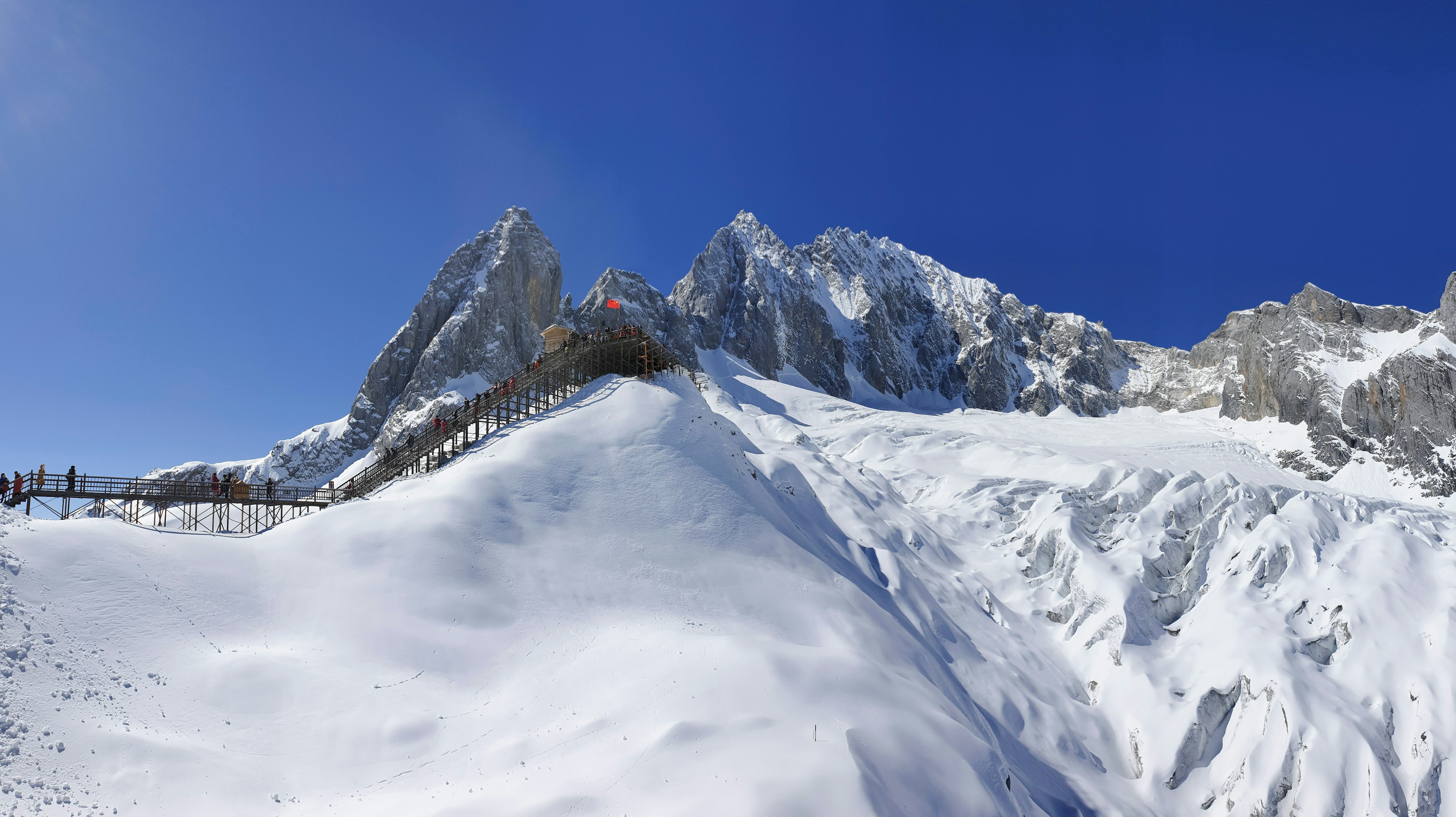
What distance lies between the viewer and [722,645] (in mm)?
20953

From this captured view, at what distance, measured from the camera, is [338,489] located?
3381cm

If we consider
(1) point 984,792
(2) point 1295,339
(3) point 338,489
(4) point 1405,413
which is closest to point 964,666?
(1) point 984,792

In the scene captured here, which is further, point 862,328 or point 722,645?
point 862,328

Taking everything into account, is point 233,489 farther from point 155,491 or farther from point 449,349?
point 449,349

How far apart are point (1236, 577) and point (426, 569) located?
38.1 meters

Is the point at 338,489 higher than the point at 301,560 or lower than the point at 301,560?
higher

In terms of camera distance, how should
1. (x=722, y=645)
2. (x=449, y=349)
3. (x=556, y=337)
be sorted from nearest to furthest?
(x=722, y=645)
(x=556, y=337)
(x=449, y=349)

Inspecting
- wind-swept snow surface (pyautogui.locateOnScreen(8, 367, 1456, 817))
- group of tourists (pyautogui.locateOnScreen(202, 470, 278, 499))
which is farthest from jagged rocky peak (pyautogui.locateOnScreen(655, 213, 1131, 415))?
group of tourists (pyautogui.locateOnScreen(202, 470, 278, 499))

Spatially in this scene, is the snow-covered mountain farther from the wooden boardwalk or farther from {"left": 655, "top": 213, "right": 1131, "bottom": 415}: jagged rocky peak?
the wooden boardwalk

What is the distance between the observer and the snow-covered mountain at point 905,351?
9162cm

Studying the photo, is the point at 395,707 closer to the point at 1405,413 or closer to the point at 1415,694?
the point at 1415,694

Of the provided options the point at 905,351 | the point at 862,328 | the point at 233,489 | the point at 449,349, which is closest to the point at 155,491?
the point at 233,489

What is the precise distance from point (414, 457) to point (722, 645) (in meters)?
19.6

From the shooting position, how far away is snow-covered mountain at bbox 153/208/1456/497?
301 feet
